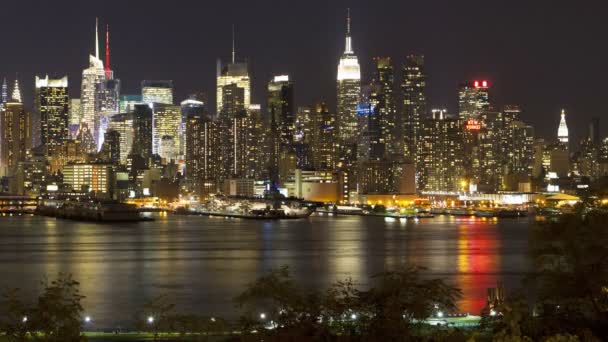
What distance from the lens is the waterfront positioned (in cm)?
2914

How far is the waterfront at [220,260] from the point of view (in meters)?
29.1

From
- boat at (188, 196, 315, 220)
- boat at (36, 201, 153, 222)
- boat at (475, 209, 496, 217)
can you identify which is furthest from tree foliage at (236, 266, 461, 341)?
boat at (475, 209, 496, 217)

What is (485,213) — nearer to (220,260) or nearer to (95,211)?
(95,211)

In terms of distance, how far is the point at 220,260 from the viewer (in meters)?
42.0

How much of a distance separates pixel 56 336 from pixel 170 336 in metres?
4.29

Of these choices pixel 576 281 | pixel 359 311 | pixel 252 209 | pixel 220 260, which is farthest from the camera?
pixel 252 209

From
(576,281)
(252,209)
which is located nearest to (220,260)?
(576,281)

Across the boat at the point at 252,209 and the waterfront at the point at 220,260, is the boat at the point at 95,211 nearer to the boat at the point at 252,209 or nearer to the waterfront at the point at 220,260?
the boat at the point at 252,209

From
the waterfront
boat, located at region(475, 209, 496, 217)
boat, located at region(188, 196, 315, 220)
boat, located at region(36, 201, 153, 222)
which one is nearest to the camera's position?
the waterfront

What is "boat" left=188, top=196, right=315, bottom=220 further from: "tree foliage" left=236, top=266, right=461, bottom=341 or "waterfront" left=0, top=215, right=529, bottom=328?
"tree foliage" left=236, top=266, right=461, bottom=341

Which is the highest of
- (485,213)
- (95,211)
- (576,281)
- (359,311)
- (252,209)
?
(576,281)

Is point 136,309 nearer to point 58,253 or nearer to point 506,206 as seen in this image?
point 58,253

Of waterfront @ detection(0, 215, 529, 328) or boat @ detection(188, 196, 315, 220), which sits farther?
boat @ detection(188, 196, 315, 220)

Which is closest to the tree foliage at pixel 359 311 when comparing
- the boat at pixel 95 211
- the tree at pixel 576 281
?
the tree at pixel 576 281
